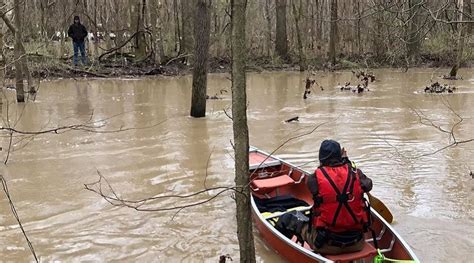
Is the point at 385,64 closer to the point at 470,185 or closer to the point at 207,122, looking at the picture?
the point at 207,122

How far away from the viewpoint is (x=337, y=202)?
4.77 m

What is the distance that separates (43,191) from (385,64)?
20789mm

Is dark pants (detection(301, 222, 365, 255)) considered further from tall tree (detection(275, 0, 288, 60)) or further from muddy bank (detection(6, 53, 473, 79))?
tall tree (detection(275, 0, 288, 60))

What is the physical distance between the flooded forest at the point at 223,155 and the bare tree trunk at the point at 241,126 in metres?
0.01

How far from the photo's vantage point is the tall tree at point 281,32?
82.7 feet

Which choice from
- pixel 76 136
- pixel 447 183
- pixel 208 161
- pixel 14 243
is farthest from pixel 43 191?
pixel 447 183

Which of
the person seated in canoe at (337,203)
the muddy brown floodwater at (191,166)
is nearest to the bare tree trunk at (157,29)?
the muddy brown floodwater at (191,166)

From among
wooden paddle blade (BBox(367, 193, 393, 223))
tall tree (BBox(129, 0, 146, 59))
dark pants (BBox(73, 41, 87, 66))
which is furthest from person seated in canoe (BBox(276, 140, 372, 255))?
tall tree (BBox(129, 0, 146, 59))

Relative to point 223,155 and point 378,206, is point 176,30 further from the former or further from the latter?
point 378,206

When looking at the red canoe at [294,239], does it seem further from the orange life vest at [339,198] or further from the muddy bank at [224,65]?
the muddy bank at [224,65]

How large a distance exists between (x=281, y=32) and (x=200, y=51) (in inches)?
549

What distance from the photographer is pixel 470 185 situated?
7930 mm

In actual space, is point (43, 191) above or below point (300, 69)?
below

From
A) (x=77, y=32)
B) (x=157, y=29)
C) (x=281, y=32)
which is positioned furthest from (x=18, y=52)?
(x=281, y=32)
